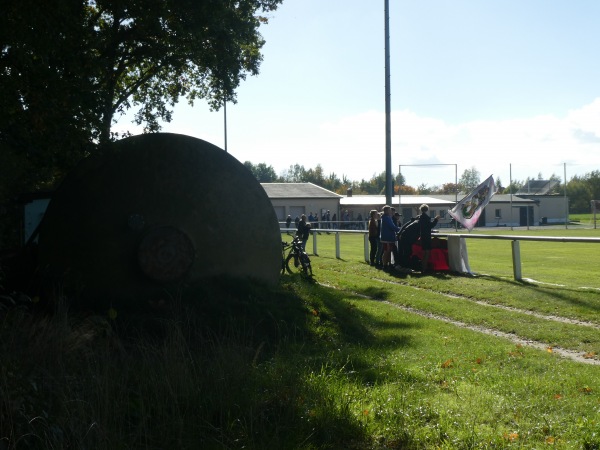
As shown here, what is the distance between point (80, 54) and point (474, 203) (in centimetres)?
1077

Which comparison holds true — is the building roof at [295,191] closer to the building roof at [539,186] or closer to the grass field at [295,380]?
the building roof at [539,186]

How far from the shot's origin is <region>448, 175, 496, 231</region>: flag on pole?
64.5ft

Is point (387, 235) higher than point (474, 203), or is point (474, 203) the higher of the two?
point (474, 203)

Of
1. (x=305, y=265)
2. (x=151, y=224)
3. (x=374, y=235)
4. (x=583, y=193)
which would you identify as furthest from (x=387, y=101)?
(x=583, y=193)

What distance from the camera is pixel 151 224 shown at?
12.0 meters

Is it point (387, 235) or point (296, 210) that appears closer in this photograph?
point (387, 235)

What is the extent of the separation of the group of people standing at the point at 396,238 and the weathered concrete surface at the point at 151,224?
7.28 meters

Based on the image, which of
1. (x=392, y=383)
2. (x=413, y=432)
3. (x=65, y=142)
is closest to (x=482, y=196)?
(x=65, y=142)

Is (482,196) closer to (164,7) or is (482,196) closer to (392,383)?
(164,7)

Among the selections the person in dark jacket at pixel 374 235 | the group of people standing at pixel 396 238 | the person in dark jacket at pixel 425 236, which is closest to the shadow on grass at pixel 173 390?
the person in dark jacket at pixel 425 236

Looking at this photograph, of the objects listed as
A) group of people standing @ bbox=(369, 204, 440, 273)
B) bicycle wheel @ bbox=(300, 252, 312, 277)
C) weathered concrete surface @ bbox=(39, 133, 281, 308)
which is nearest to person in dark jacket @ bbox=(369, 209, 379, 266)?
group of people standing @ bbox=(369, 204, 440, 273)

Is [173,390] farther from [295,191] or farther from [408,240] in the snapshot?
[295,191]

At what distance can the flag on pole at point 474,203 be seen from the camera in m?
19.7

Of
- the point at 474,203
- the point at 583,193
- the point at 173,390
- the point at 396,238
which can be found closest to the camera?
the point at 173,390
